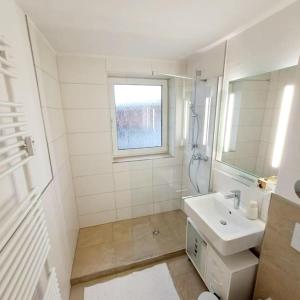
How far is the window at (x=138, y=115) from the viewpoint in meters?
2.34

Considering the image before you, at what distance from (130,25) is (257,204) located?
1.78m

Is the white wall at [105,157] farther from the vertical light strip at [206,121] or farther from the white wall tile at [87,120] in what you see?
the vertical light strip at [206,121]

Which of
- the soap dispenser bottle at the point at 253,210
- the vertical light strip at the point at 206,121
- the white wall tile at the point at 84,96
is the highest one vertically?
the white wall tile at the point at 84,96

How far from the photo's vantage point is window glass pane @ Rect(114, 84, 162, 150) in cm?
236

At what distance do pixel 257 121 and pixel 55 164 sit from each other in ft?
5.92

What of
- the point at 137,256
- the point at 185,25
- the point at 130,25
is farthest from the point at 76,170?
the point at 185,25

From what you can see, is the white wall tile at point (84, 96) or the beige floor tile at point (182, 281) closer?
the beige floor tile at point (182, 281)

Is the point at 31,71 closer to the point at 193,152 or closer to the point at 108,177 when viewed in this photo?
the point at 108,177

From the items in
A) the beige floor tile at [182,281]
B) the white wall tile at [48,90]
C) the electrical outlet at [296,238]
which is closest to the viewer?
the electrical outlet at [296,238]

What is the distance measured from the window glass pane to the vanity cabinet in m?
1.50

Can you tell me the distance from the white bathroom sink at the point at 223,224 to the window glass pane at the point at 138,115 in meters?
1.16

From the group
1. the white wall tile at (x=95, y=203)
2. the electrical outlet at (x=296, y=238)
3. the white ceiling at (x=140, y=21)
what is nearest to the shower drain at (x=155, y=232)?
the white wall tile at (x=95, y=203)

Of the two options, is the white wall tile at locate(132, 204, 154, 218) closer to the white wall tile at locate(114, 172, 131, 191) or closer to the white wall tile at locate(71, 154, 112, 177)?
the white wall tile at locate(114, 172, 131, 191)

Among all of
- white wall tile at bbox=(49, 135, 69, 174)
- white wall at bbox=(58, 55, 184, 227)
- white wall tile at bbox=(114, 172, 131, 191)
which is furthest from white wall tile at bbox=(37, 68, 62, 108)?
white wall tile at bbox=(114, 172, 131, 191)
